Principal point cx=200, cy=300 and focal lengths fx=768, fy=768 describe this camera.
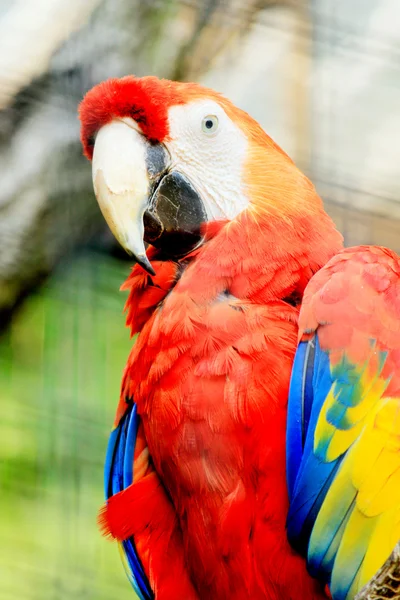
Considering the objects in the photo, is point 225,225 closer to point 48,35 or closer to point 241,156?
point 241,156

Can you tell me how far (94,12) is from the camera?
73.3 inches

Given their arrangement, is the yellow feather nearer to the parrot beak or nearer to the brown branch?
the brown branch

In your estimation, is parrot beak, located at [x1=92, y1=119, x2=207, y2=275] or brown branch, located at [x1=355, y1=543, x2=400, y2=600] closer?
brown branch, located at [x1=355, y1=543, x2=400, y2=600]

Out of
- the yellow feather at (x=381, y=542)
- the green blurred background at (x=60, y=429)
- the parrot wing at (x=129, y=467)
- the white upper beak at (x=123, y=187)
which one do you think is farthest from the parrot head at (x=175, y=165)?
the green blurred background at (x=60, y=429)

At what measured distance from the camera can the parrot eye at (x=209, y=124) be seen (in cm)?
110

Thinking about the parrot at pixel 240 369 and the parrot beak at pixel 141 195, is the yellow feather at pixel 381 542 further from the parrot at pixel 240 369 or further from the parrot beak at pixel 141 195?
the parrot beak at pixel 141 195

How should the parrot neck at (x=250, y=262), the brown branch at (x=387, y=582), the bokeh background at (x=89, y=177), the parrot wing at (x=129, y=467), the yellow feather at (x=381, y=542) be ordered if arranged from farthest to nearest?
the bokeh background at (x=89, y=177) < the parrot wing at (x=129, y=467) < the parrot neck at (x=250, y=262) < the yellow feather at (x=381, y=542) < the brown branch at (x=387, y=582)

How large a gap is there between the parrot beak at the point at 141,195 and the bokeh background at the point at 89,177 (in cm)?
87

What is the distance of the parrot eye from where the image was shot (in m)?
1.10

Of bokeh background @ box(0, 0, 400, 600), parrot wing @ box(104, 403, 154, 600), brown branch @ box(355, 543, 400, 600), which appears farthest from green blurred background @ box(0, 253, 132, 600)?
brown branch @ box(355, 543, 400, 600)

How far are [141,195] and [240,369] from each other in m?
0.26

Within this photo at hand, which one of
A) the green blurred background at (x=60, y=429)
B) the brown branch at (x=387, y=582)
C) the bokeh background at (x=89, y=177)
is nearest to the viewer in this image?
the brown branch at (x=387, y=582)

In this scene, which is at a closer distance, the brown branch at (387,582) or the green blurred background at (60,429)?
the brown branch at (387,582)

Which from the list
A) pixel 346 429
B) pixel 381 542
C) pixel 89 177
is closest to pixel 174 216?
pixel 346 429
